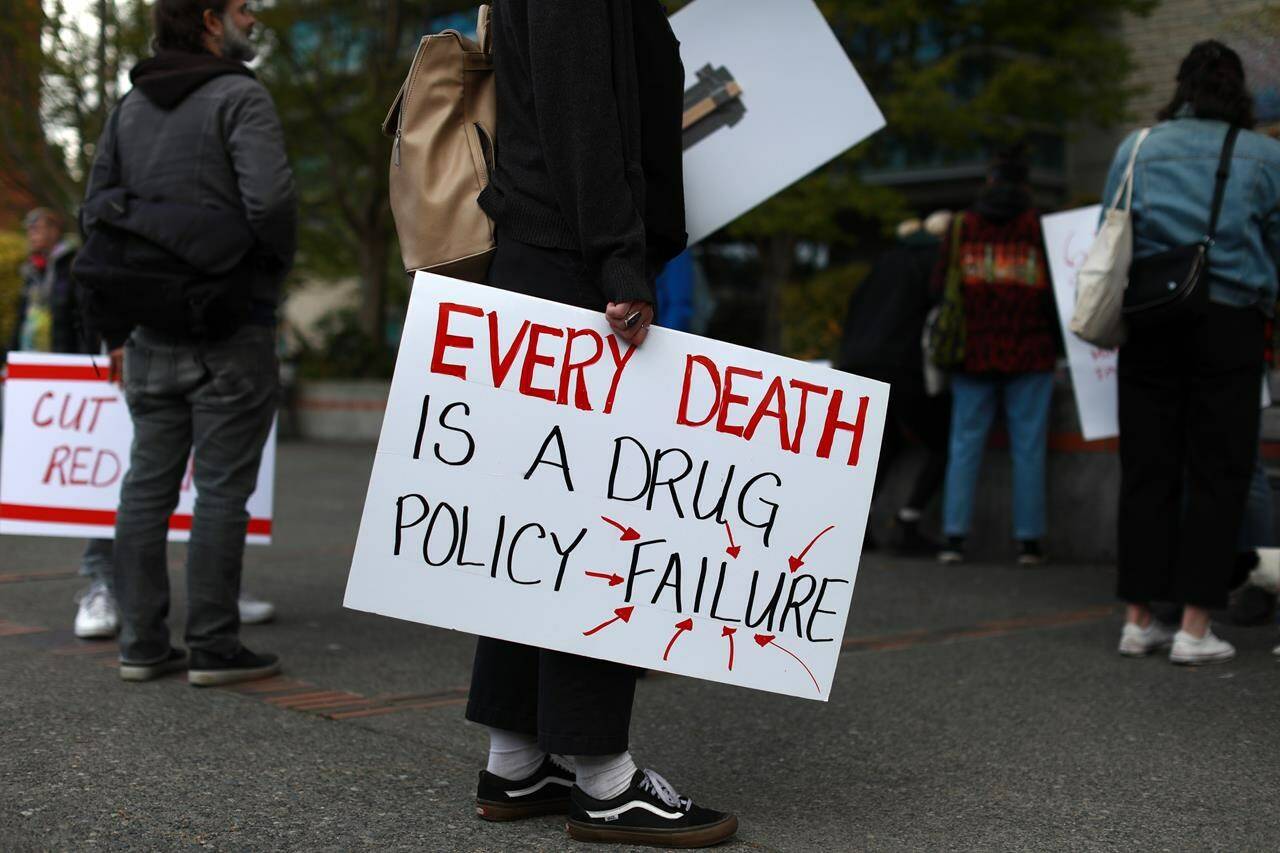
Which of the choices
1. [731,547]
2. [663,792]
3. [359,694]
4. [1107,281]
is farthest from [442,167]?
[1107,281]

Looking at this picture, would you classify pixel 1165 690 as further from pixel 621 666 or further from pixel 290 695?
pixel 290 695

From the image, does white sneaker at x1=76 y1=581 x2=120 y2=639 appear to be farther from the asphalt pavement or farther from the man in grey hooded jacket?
the man in grey hooded jacket

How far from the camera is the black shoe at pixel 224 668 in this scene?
4211 mm

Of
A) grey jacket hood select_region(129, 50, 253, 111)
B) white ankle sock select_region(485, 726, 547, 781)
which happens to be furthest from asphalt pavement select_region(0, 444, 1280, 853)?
grey jacket hood select_region(129, 50, 253, 111)

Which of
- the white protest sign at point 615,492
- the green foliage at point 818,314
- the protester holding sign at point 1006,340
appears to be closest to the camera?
the white protest sign at point 615,492

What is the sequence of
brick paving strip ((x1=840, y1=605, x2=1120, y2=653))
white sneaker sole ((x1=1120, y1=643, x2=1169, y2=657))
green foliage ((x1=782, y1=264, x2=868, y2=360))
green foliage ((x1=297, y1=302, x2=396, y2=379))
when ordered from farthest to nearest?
green foliage ((x1=297, y1=302, x2=396, y2=379)) < green foliage ((x1=782, y1=264, x2=868, y2=360)) < brick paving strip ((x1=840, y1=605, x2=1120, y2=653)) < white sneaker sole ((x1=1120, y1=643, x2=1169, y2=657))

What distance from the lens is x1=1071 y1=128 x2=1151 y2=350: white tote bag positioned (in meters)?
4.64

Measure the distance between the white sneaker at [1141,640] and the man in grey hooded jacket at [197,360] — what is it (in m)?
2.79

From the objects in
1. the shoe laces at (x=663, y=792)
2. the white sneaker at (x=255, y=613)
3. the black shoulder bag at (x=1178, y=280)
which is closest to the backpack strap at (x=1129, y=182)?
the black shoulder bag at (x=1178, y=280)

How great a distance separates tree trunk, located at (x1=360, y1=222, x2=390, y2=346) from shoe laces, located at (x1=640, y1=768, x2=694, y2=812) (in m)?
16.3

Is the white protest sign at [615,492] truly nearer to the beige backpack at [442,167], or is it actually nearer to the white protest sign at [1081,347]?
the beige backpack at [442,167]

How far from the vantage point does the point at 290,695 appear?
417 centimetres

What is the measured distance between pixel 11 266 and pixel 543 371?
23088 millimetres

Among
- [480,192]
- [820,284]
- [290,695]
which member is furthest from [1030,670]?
[820,284]
